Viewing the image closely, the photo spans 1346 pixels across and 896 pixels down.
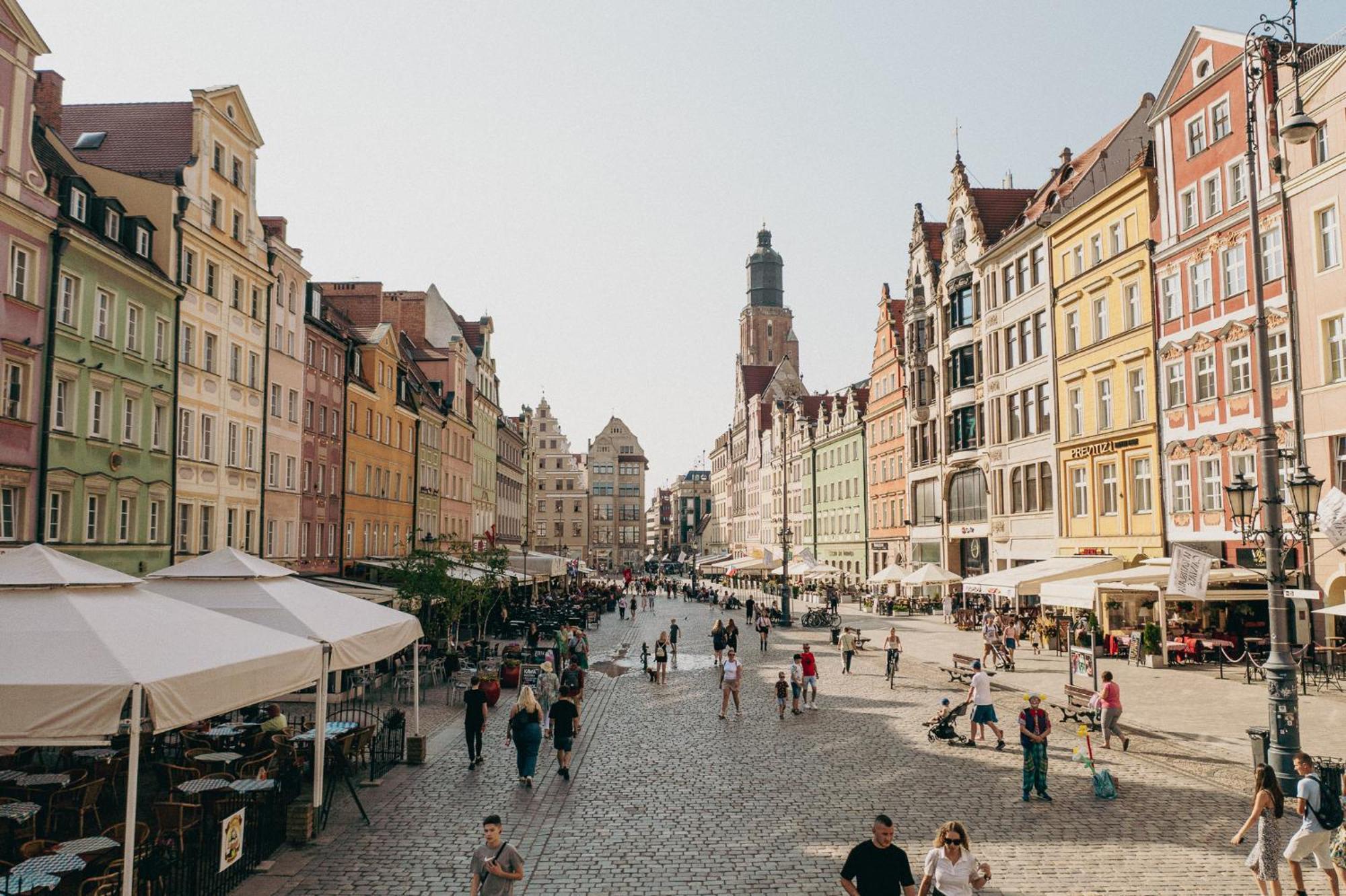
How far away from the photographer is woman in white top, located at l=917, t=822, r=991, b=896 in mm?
8180

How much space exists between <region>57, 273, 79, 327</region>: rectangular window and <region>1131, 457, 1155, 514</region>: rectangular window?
33970 mm

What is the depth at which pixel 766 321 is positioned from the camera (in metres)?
148

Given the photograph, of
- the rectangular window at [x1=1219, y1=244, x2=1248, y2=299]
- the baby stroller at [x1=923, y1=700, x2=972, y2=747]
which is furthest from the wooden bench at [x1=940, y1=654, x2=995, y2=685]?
the rectangular window at [x1=1219, y1=244, x2=1248, y2=299]

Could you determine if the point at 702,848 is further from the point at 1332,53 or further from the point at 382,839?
the point at 1332,53

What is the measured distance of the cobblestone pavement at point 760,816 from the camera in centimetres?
1107

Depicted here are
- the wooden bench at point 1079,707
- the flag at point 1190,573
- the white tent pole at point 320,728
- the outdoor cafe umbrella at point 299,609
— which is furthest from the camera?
the wooden bench at point 1079,707

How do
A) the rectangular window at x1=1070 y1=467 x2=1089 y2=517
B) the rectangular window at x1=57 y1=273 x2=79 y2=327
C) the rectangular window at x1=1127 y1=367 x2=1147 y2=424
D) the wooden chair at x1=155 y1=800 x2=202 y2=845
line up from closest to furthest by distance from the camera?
the wooden chair at x1=155 y1=800 x2=202 y2=845, the rectangular window at x1=57 y1=273 x2=79 y2=327, the rectangular window at x1=1127 y1=367 x2=1147 y2=424, the rectangular window at x1=1070 y1=467 x2=1089 y2=517

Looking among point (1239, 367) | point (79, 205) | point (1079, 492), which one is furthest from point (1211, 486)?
point (79, 205)

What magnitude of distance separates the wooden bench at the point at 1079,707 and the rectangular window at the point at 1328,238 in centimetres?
1450

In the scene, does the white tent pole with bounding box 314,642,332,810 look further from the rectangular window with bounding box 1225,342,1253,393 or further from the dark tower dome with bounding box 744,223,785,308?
the dark tower dome with bounding box 744,223,785,308

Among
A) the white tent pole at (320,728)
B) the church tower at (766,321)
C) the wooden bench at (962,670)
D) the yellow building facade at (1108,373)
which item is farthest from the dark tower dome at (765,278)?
the white tent pole at (320,728)

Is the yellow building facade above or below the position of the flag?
above

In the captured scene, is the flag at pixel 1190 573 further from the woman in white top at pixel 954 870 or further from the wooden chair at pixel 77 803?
the wooden chair at pixel 77 803

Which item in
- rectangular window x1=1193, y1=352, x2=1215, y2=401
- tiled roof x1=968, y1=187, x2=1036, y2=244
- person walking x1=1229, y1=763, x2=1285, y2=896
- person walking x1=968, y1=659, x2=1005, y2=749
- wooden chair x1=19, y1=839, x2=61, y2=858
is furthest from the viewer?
tiled roof x1=968, y1=187, x2=1036, y2=244
